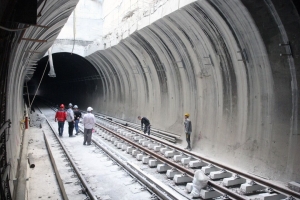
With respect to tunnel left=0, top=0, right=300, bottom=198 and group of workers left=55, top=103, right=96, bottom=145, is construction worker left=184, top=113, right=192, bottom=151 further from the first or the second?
group of workers left=55, top=103, right=96, bottom=145

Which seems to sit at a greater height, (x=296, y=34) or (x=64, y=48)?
(x=64, y=48)

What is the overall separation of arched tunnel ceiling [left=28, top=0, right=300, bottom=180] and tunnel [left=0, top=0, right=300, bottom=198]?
0.02 meters

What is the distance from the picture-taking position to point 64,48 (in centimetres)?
2192

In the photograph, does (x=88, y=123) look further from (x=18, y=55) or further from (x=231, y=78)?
(x=231, y=78)

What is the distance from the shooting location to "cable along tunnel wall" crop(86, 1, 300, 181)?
6758 millimetres

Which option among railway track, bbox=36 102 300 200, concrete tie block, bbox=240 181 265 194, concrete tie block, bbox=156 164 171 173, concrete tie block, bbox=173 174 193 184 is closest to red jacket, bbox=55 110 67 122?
railway track, bbox=36 102 300 200

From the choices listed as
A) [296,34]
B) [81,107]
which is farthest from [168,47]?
[81,107]

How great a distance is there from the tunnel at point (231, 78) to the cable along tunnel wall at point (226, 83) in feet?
0.08

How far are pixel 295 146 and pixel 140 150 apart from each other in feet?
16.8

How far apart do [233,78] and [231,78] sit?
87 millimetres

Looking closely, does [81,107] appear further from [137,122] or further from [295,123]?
[295,123]

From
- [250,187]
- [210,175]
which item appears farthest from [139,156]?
[250,187]

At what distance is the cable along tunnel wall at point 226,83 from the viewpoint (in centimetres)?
676

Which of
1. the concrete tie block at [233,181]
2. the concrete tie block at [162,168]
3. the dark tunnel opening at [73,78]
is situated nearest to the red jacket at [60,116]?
the concrete tie block at [162,168]
